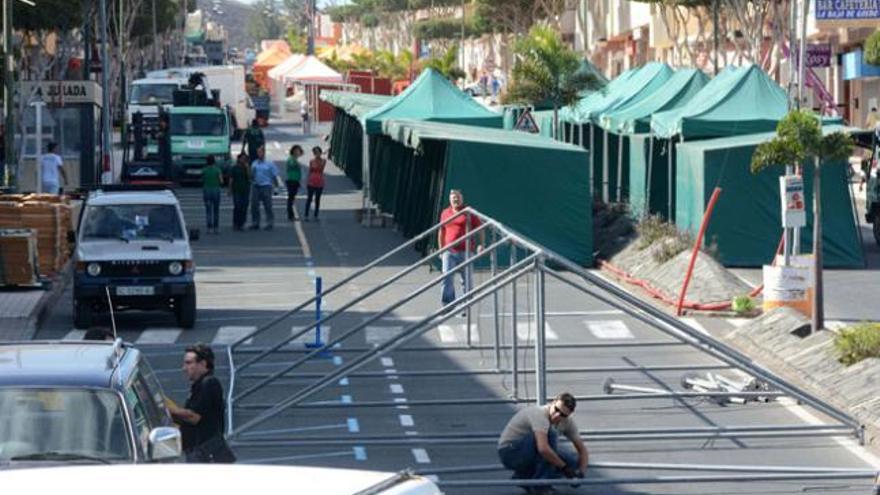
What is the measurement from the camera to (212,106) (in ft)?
199

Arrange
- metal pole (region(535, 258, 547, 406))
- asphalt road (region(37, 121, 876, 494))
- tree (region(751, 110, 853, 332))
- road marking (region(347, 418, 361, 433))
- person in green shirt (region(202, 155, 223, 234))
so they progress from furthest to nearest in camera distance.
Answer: person in green shirt (region(202, 155, 223, 234)) < tree (region(751, 110, 853, 332)) < road marking (region(347, 418, 361, 433)) < asphalt road (region(37, 121, 876, 494)) < metal pole (region(535, 258, 547, 406))

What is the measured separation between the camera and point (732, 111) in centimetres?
3697

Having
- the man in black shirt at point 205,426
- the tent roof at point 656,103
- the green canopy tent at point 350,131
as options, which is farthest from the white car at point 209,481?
the green canopy tent at point 350,131

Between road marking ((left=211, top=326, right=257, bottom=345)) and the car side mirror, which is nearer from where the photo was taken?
the car side mirror

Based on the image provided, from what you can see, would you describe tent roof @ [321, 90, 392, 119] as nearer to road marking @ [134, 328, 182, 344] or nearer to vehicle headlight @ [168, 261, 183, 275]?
road marking @ [134, 328, 182, 344]

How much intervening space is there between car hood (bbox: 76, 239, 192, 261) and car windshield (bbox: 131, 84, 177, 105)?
128 feet

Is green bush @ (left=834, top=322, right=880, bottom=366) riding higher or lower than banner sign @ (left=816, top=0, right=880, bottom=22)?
lower

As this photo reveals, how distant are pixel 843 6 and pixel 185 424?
40.7m

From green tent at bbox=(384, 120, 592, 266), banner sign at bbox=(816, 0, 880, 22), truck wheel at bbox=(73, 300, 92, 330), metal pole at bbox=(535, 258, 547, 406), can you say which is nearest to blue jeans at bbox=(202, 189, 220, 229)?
Result: green tent at bbox=(384, 120, 592, 266)

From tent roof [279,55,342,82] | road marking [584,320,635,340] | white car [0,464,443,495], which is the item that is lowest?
road marking [584,320,635,340]

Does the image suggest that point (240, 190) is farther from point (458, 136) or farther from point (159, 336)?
point (159, 336)

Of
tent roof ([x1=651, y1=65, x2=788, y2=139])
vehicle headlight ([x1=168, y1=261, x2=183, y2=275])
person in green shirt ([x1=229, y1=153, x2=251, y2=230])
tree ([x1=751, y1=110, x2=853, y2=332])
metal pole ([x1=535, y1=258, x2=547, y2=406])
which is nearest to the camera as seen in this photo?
metal pole ([x1=535, y1=258, x2=547, y2=406])

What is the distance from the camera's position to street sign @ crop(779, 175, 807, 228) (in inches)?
960

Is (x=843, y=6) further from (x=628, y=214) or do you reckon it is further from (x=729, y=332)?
(x=729, y=332)
